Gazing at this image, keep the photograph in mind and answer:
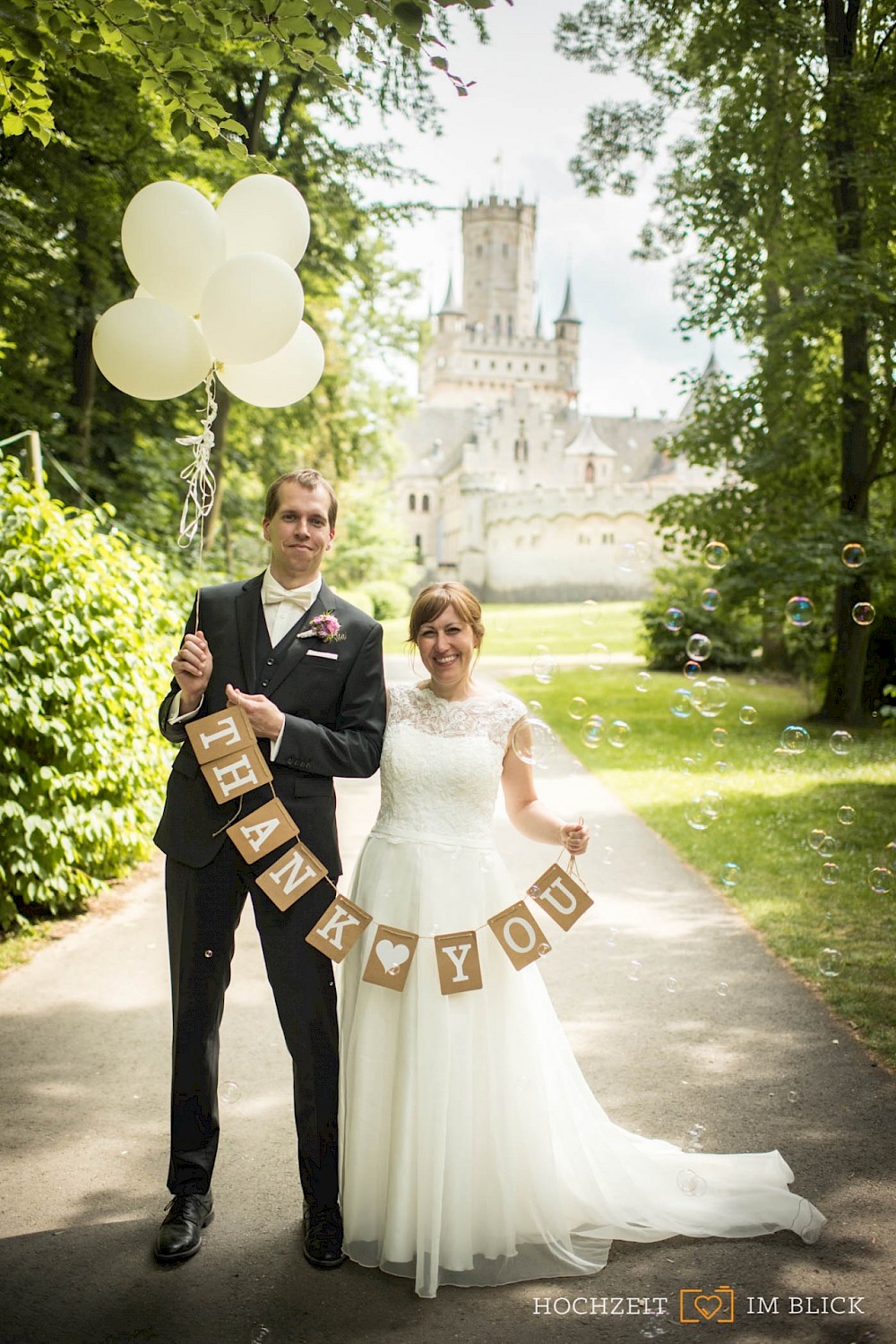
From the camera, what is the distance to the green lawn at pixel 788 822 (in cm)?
646

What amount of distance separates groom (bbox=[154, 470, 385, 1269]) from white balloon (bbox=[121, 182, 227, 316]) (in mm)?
900

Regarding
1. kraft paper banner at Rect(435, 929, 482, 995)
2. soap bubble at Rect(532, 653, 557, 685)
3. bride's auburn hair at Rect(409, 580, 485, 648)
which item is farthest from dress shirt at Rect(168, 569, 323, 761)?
soap bubble at Rect(532, 653, 557, 685)

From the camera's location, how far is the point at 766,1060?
5094mm

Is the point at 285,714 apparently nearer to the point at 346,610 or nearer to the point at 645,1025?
the point at 346,610

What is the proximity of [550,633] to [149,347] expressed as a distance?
34.0 metres

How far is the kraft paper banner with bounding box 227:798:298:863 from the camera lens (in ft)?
10.9

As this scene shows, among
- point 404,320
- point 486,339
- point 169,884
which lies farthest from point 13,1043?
point 486,339

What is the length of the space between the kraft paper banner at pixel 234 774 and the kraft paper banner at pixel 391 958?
0.63m

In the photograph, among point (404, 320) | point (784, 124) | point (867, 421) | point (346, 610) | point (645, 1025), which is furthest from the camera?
point (404, 320)

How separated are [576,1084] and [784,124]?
13931 mm

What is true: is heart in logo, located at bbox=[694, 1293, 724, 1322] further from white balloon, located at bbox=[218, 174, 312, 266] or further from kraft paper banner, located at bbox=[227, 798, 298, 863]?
white balloon, located at bbox=[218, 174, 312, 266]

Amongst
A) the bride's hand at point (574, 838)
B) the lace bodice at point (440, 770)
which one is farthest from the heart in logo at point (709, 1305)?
the lace bodice at point (440, 770)

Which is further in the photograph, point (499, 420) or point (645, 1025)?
point (499, 420)

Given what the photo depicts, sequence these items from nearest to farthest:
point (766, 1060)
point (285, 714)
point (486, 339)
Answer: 1. point (285, 714)
2. point (766, 1060)
3. point (486, 339)
